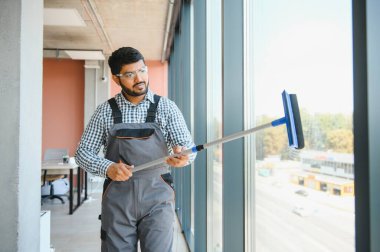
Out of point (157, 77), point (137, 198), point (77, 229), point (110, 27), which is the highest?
point (110, 27)

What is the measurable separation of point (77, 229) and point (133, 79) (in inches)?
125

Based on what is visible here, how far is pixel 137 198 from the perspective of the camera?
142cm

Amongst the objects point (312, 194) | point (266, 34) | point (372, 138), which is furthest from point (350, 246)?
point (266, 34)

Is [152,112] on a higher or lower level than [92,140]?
higher

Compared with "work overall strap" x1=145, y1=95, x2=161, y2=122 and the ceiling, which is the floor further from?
the ceiling

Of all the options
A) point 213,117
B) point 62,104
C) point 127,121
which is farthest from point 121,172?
point 62,104

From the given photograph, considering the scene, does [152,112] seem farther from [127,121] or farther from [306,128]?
[306,128]

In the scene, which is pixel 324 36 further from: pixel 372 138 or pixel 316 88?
pixel 372 138

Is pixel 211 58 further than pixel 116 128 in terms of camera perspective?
Yes

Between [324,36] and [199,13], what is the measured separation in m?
1.80

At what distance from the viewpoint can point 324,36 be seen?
0.91 metres

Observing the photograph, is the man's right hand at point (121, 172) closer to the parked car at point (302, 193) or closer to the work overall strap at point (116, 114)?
the work overall strap at point (116, 114)

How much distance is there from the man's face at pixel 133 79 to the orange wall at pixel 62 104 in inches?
230

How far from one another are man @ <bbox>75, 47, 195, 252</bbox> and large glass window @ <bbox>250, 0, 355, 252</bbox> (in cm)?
40
